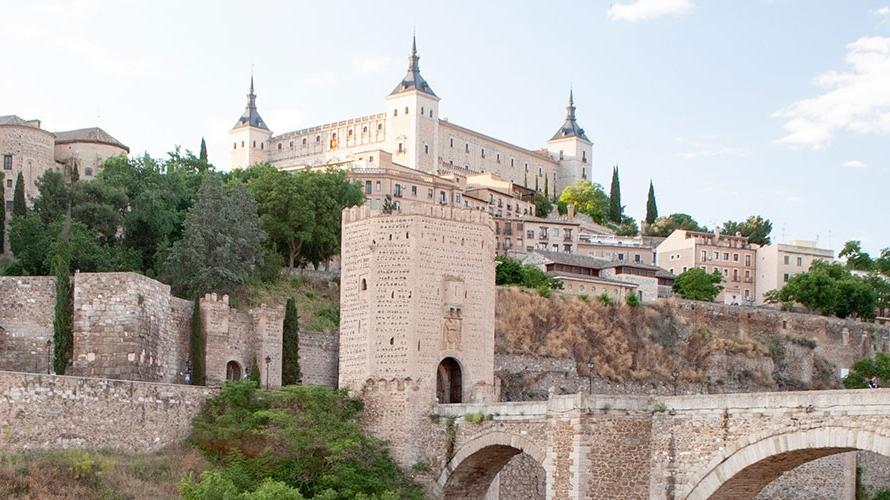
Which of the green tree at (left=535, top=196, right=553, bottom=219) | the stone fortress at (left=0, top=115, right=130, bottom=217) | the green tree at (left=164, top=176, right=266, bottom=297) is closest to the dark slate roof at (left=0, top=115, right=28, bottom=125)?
the stone fortress at (left=0, top=115, right=130, bottom=217)

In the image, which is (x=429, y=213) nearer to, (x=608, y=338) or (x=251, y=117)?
(x=608, y=338)

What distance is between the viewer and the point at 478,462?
1319 inches

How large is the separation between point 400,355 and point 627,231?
2441 inches

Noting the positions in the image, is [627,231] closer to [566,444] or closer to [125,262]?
[125,262]

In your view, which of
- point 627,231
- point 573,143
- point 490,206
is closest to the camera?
point 490,206

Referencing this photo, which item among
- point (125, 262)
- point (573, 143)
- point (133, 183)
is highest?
point (573, 143)

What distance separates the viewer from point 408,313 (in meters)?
34.5

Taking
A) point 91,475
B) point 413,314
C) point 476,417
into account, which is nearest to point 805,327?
point 413,314

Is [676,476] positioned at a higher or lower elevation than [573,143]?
lower

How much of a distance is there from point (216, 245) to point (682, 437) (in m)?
21.5

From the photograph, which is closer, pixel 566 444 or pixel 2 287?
pixel 566 444

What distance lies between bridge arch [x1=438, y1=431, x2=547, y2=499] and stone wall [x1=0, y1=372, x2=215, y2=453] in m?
6.74

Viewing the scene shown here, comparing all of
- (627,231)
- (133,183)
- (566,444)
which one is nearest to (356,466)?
(566,444)

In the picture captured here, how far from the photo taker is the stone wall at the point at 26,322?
36.3 metres
